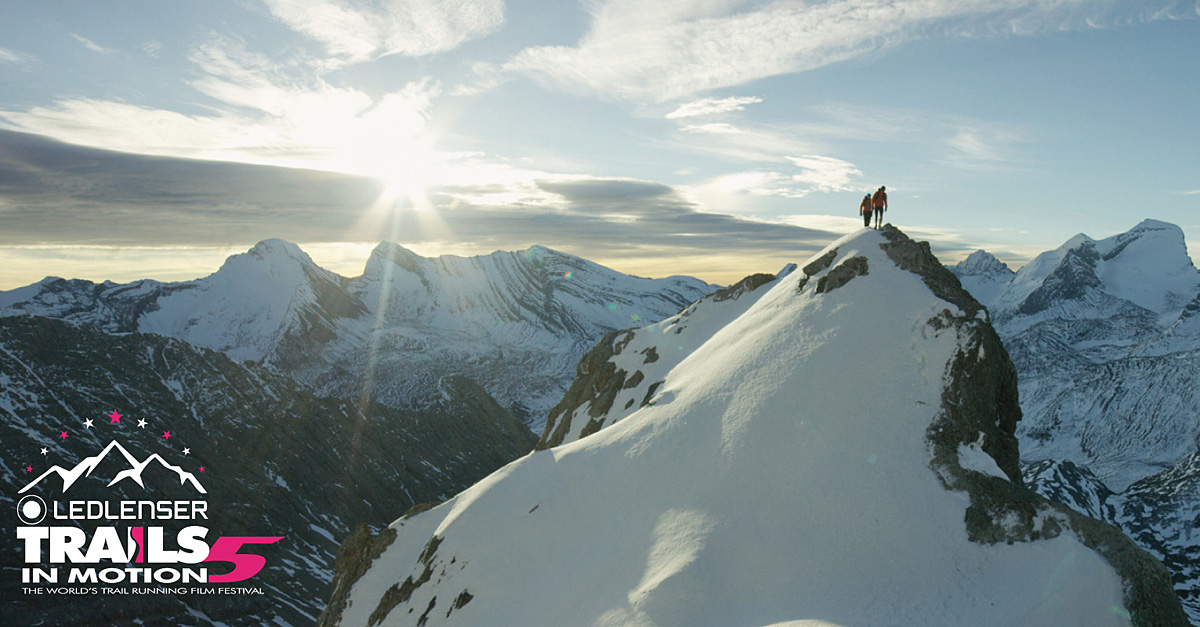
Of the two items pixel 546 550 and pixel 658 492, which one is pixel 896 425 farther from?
pixel 546 550

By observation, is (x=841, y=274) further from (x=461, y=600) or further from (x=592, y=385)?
(x=592, y=385)

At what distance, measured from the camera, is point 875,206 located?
4850 centimetres

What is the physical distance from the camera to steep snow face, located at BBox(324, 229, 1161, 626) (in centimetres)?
2361

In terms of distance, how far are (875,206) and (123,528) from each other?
581ft

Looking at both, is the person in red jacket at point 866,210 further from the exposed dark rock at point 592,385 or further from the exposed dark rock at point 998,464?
the exposed dark rock at point 592,385

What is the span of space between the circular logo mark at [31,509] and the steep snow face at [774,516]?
141 metres

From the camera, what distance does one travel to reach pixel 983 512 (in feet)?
83.9

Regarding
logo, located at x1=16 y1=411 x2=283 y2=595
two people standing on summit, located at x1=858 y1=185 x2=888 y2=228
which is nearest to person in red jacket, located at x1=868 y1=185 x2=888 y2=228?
two people standing on summit, located at x1=858 y1=185 x2=888 y2=228

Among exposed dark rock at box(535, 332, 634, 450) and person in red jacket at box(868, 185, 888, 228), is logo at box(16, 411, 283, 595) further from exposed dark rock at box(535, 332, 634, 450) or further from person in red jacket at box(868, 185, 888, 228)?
person in red jacket at box(868, 185, 888, 228)

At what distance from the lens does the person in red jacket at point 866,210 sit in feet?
164

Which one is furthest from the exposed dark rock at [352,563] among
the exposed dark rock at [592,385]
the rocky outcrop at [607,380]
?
the exposed dark rock at [592,385]

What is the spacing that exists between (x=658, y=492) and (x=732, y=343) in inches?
663

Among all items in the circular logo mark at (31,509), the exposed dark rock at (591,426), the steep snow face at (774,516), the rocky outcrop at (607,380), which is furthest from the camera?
the circular logo mark at (31,509)

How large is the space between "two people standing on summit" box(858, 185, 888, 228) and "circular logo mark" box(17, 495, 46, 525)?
17620 cm
